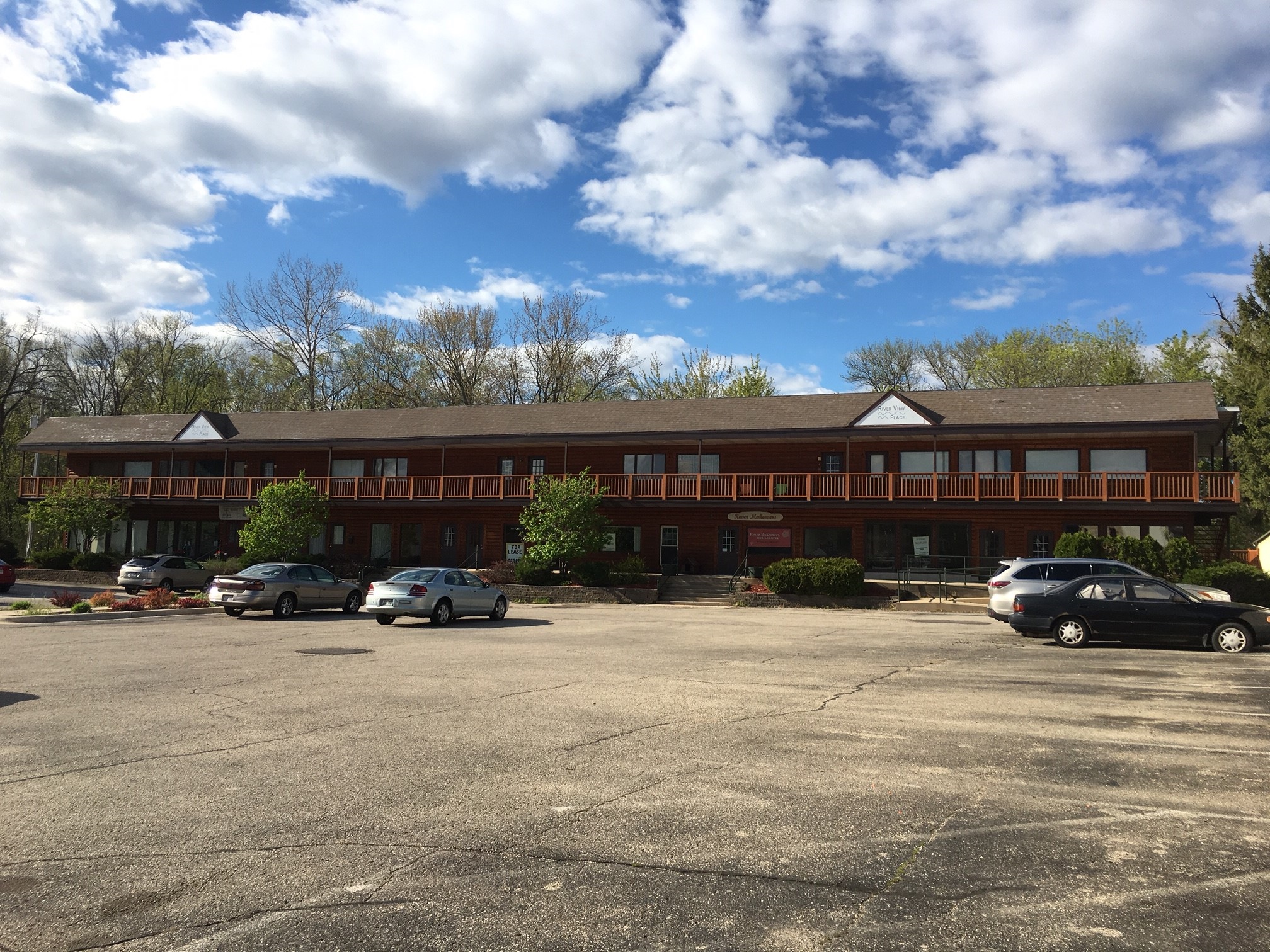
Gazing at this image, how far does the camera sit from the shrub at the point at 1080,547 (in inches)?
1076

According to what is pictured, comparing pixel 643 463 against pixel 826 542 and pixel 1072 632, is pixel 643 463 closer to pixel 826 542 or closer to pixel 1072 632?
pixel 826 542

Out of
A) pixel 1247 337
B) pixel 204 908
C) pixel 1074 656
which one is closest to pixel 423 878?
pixel 204 908

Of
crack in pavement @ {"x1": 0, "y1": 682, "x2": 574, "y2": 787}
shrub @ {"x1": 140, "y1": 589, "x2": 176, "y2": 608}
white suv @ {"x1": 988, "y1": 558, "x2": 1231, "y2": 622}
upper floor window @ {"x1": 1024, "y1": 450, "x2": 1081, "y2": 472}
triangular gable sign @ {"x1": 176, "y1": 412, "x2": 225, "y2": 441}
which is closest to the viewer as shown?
crack in pavement @ {"x1": 0, "y1": 682, "x2": 574, "y2": 787}

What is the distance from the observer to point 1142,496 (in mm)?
30609

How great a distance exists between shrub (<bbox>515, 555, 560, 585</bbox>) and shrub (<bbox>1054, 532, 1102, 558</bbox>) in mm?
16975

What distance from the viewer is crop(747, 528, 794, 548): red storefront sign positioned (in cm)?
3656

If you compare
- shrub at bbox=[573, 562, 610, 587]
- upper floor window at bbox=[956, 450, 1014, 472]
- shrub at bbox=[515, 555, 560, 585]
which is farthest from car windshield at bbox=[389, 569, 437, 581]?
upper floor window at bbox=[956, 450, 1014, 472]

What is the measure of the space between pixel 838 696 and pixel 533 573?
22450 mm

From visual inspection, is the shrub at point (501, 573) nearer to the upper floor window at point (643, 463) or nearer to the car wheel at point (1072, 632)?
the upper floor window at point (643, 463)

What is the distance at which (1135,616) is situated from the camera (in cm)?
1596

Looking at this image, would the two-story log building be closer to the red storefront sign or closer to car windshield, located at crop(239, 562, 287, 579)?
the red storefront sign

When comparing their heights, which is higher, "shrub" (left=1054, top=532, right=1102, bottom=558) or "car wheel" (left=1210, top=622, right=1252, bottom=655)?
"shrub" (left=1054, top=532, right=1102, bottom=558)

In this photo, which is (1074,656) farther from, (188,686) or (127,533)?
(127,533)

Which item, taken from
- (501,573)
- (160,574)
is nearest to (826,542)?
(501,573)
